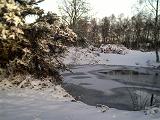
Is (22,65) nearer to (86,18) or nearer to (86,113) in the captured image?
(86,113)

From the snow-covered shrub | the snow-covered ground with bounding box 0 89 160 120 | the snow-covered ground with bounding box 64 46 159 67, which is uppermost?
the snow-covered shrub

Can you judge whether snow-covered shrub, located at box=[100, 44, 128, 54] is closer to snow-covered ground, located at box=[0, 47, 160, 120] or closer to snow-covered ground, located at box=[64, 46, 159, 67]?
snow-covered ground, located at box=[64, 46, 159, 67]

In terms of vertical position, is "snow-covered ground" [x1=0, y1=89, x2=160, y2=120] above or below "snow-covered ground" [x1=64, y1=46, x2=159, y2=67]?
below

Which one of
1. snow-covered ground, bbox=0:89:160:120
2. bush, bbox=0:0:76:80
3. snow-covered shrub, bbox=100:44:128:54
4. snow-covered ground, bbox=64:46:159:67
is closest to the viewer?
snow-covered ground, bbox=0:89:160:120

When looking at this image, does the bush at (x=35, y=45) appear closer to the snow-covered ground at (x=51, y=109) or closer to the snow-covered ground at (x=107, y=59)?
the snow-covered ground at (x=51, y=109)

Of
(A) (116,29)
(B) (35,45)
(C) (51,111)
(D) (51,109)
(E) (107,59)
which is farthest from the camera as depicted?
(A) (116,29)

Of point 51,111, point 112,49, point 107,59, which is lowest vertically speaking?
point 51,111

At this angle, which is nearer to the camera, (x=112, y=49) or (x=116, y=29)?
(x=112, y=49)

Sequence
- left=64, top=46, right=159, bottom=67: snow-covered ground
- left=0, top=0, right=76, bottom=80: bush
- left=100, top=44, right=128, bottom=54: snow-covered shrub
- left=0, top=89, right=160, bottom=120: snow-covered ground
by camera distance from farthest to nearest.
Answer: left=100, top=44, right=128, bottom=54: snow-covered shrub, left=64, top=46, right=159, bottom=67: snow-covered ground, left=0, top=0, right=76, bottom=80: bush, left=0, top=89, right=160, bottom=120: snow-covered ground

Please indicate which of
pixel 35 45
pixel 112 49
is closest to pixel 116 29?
pixel 112 49

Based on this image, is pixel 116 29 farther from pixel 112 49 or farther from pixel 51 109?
pixel 51 109

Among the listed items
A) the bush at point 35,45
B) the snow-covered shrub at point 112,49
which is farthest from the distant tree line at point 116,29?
the bush at point 35,45

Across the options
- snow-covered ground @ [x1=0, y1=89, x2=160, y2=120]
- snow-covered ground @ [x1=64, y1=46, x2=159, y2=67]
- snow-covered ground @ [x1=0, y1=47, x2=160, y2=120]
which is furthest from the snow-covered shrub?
snow-covered ground @ [x1=0, y1=89, x2=160, y2=120]

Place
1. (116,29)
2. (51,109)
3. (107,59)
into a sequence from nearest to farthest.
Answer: (51,109) < (107,59) < (116,29)
